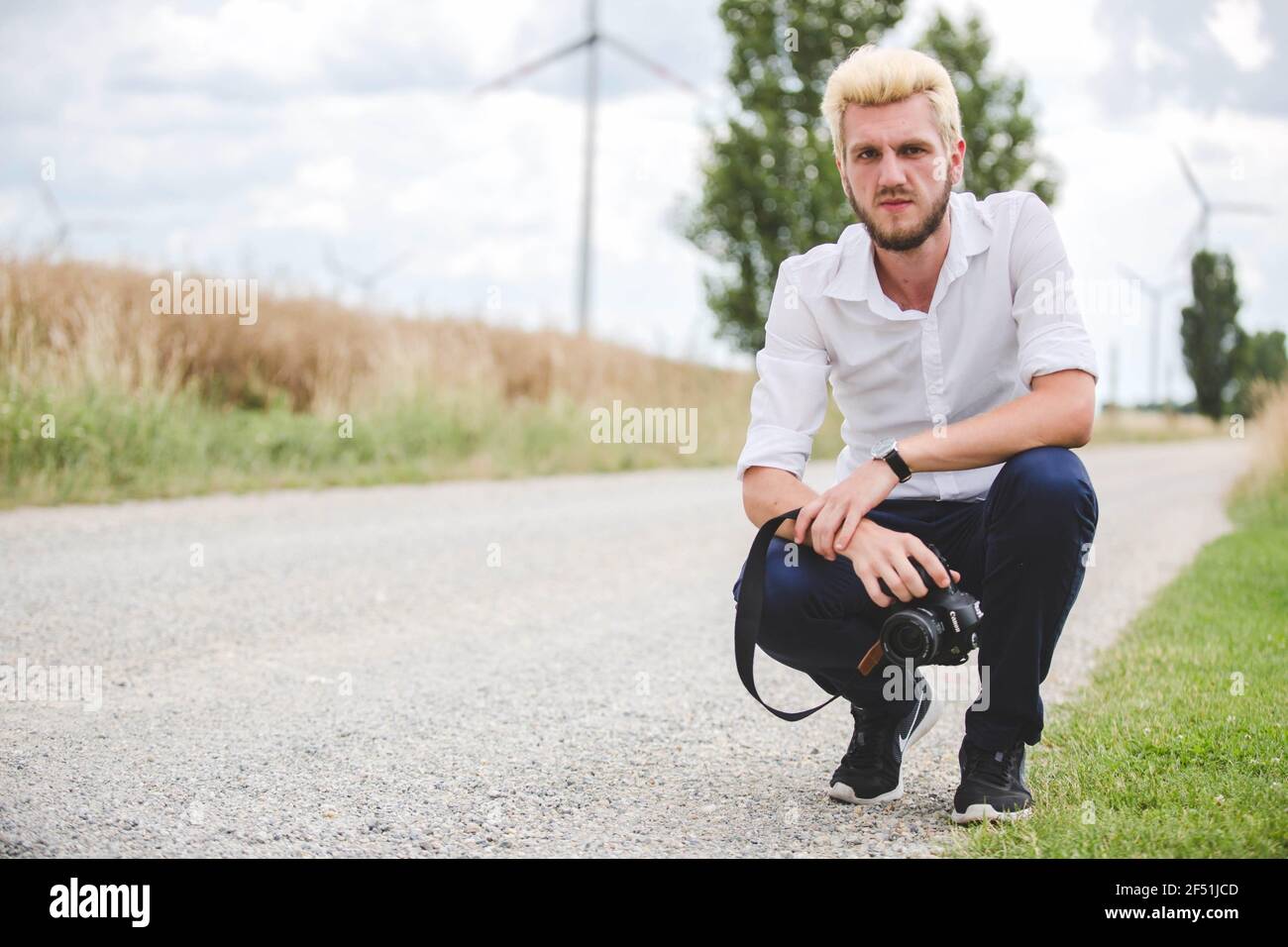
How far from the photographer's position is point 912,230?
125 inches

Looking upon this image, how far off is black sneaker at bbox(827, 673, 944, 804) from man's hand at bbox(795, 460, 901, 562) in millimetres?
527

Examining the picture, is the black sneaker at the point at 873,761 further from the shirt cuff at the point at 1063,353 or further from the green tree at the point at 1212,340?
the green tree at the point at 1212,340

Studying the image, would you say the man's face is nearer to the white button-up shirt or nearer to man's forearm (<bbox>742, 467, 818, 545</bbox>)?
the white button-up shirt

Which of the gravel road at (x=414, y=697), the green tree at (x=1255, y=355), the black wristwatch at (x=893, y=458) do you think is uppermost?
the green tree at (x=1255, y=355)

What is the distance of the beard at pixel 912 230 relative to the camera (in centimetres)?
318

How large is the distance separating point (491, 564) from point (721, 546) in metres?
1.76

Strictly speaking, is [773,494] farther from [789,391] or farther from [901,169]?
[901,169]

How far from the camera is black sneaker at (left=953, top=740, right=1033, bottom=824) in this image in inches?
117

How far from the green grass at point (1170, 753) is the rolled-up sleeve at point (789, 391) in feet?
3.45
